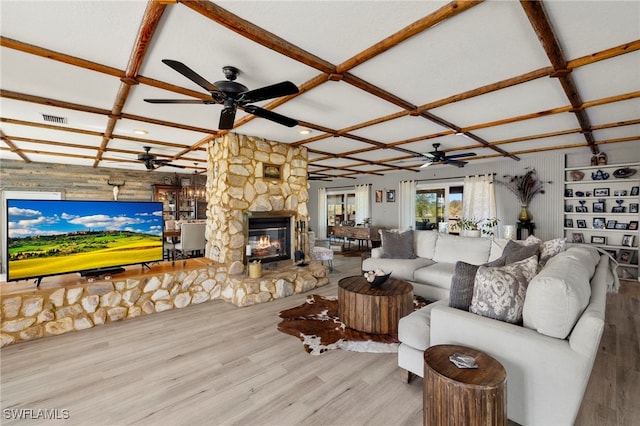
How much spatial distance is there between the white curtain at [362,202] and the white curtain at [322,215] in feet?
5.86

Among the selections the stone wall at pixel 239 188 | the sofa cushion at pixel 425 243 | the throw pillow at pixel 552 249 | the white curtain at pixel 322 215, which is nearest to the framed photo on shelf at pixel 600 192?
the throw pillow at pixel 552 249

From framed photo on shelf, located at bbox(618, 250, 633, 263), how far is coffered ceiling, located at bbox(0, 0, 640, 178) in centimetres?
239

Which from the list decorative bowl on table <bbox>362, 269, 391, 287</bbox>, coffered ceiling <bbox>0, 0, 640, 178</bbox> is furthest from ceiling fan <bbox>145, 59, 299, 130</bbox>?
decorative bowl on table <bbox>362, 269, 391, 287</bbox>

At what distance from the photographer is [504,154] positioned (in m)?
5.63

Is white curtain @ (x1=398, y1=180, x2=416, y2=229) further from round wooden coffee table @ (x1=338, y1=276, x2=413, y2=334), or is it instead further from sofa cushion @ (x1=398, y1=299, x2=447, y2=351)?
sofa cushion @ (x1=398, y1=299, x2=447, y2=351)

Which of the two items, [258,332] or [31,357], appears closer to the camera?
[31,357]

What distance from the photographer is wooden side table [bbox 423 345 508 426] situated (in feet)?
4.39

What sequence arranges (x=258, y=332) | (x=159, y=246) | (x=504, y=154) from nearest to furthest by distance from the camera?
(x=258, y=332) → (x=159, y=246) → (x=504, y=154)

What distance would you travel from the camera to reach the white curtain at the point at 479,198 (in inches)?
265

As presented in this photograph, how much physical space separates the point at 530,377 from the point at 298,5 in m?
2.47

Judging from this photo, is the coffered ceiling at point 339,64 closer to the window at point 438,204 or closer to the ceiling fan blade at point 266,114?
the ceiling fan blade at point 266,114

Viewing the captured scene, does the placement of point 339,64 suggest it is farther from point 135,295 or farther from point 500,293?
point 135,295

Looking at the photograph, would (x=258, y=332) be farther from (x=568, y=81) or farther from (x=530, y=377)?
(x=568, y=81)

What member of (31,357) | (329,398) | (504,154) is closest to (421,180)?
(504,154)
